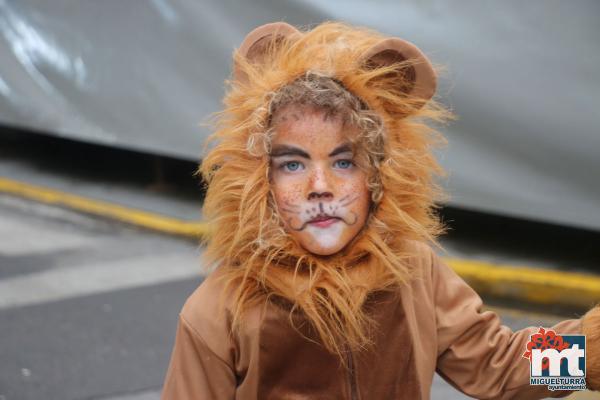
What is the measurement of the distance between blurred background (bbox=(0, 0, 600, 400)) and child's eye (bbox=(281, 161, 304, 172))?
208 centimetres

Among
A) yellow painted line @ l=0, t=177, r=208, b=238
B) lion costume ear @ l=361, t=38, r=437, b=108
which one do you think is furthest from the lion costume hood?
yellow painted line @ l=0, t=177, r=208, b=238

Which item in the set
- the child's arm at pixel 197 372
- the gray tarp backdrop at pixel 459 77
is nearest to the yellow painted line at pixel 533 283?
the gray tarp backdrop at pixel 459 77

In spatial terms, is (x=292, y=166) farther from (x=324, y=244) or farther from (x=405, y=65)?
(x=405, y=65)

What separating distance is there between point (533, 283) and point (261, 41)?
10.3 ft

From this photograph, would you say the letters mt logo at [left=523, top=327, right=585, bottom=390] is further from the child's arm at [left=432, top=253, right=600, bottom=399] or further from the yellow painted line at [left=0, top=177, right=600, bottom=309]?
the yellow painted line at [left=0, top=177, right=600, bottom=309]

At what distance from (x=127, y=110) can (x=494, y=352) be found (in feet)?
16.7

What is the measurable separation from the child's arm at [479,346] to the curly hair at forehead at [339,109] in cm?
34

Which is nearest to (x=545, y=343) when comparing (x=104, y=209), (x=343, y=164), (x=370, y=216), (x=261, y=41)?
(x=370, y=216)

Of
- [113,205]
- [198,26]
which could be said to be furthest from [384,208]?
[113,205]

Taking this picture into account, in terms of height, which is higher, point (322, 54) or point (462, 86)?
point (462, 86)

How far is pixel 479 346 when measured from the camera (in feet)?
7.57

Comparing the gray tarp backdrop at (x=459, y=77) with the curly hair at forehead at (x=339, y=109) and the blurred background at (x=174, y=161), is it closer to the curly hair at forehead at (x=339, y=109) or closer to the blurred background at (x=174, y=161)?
the blurred background at (x=174, y=161)

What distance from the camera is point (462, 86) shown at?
5.42 m

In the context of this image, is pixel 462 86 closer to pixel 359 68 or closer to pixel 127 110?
pixel 127 110
